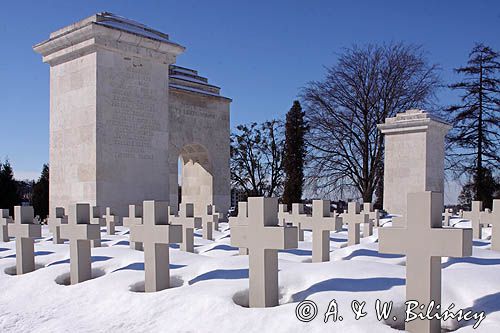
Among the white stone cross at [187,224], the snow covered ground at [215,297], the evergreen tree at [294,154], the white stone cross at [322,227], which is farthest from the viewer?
the evergreen tree at [294,154]

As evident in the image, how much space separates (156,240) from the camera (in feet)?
15.1

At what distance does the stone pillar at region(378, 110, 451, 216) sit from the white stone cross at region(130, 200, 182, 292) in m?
12.8

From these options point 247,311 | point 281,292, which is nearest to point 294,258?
point 281,292

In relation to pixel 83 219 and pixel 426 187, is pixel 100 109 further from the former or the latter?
pixel 426 187

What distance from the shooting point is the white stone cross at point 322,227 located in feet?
19.1

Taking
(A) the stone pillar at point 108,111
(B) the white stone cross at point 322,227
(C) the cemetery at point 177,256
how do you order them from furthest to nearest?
(A) the stone pillar at point 108,111 → (B) the white stone cross at point 322,227 → (C) the cemetery at point 177,256

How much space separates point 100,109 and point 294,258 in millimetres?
7889

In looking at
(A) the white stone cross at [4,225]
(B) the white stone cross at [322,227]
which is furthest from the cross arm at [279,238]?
(A) the white stone cross at [4,225]

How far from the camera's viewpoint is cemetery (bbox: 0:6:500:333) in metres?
3.33

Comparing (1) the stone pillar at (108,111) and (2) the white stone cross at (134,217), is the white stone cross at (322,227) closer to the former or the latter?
(2) the white stone cross at (134,217)

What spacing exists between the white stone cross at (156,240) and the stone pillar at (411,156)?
12778mm

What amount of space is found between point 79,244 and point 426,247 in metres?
3.66

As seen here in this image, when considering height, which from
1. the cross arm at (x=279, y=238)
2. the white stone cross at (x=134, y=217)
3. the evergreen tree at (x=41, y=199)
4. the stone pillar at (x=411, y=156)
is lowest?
the evergreen tree at (x=41, y=199)

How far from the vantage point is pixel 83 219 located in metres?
5.54
